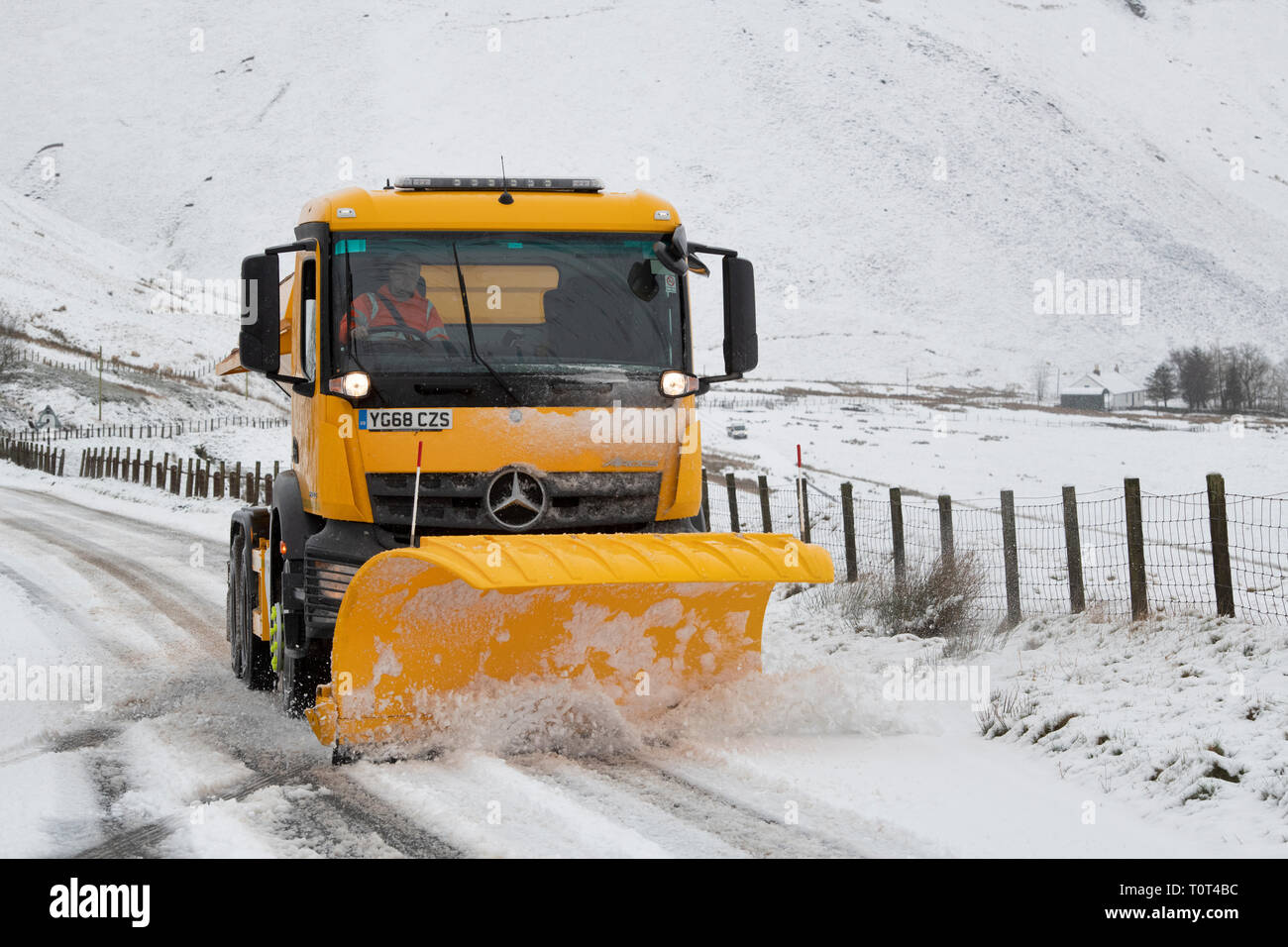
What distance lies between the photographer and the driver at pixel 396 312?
618 cm

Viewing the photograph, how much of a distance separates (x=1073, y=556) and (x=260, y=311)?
6271mm

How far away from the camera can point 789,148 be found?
14862 cm

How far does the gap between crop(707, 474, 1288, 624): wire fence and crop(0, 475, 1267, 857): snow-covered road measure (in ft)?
5.10

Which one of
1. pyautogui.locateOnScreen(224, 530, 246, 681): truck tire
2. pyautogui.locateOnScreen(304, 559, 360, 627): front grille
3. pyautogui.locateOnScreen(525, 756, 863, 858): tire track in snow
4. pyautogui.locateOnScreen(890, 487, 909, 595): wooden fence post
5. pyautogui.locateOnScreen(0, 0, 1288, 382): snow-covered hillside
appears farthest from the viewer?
pyautogui.locateOnScreen(0, 0, 1288, 382): snow-covered hillside

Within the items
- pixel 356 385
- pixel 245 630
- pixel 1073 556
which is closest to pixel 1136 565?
→ pixel 1073 556

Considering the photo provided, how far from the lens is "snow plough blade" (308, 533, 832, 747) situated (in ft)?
17.3

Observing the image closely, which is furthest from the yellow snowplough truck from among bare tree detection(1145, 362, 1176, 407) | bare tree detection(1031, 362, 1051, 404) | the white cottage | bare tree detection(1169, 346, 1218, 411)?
bare tree detection(1145, 362, 1176, 407)

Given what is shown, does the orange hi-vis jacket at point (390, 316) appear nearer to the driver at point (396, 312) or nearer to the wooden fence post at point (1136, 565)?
the driver at point (396, 312)

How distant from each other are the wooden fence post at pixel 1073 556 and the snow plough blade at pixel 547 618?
12.3 ft

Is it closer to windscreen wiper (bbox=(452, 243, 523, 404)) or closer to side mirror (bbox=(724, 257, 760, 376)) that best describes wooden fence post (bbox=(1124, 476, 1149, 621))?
side mirror (bbox=(724, 257, 760, 376))

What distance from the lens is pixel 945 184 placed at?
139 m

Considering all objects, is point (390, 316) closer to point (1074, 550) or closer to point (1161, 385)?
point (1074, 550)
